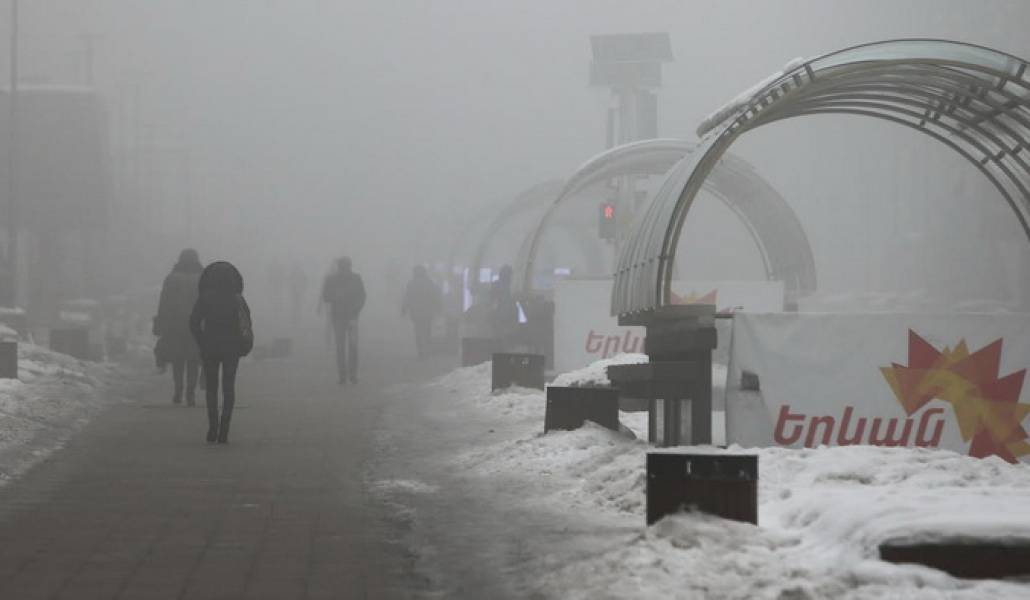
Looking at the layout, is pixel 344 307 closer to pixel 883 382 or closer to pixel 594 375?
pixel 594 375

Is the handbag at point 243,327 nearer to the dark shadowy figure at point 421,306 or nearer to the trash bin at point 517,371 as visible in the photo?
the trash bin at point 517,371

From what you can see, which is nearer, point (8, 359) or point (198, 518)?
point (198, 518)

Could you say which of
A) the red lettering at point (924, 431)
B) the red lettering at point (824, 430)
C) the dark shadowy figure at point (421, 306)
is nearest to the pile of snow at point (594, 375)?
the red lettering at point (824, 430)

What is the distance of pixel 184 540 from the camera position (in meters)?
9.39

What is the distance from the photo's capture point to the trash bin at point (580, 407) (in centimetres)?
1395

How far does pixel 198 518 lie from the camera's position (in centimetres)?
1030

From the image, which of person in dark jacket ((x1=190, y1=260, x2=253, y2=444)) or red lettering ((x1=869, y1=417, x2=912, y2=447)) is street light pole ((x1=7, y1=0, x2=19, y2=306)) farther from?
red lettering ((x1=869, y1=417, x2=912, y2=447))

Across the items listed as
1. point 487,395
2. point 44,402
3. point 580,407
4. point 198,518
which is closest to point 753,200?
point 487,395

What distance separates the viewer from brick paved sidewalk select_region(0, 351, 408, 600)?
8078mm

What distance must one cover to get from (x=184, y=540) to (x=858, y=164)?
320ft

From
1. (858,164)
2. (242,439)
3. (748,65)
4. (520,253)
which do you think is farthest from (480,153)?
(242,439)

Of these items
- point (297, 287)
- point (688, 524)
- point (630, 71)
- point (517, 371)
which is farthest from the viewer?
point (297, 287)

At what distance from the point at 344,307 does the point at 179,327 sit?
586 cm

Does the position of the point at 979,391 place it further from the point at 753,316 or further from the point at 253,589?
the point at 253,589
